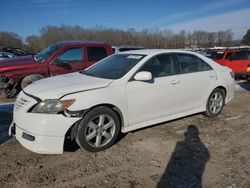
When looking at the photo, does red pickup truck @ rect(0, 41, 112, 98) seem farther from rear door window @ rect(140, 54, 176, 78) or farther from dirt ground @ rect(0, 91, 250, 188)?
rear door window @ rect(140, 54, 176, 78)

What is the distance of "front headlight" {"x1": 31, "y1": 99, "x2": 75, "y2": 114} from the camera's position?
145 inches

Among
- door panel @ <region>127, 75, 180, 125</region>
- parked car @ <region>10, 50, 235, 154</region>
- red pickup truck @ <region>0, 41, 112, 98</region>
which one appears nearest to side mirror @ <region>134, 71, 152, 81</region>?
parked car @ <region>10, 50, 235, 154</region>

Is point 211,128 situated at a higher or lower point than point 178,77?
lower

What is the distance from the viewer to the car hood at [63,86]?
3.79 metres

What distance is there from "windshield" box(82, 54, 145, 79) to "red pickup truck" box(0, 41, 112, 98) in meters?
2.93

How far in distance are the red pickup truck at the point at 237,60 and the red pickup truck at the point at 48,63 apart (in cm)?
725

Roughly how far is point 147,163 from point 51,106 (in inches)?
64.8

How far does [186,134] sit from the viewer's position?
4.93m

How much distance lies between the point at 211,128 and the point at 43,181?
11.5 ft

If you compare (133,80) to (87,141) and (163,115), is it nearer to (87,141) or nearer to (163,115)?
(163,115)

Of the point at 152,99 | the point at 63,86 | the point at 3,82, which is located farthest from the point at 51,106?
the point at 3,82

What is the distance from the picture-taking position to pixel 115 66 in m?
4.91

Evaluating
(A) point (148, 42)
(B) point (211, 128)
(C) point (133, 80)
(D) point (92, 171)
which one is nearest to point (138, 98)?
(C) point (133, 80)

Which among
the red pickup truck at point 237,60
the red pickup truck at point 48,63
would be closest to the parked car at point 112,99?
the red pickup truck at point 48,63
